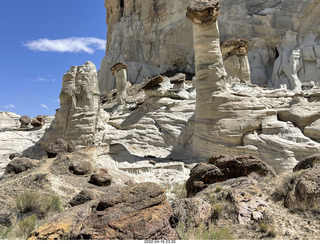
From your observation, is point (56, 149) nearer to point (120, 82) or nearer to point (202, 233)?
point (202, 233)

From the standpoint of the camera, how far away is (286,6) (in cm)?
2725

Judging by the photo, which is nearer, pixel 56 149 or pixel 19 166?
pixel 19 166

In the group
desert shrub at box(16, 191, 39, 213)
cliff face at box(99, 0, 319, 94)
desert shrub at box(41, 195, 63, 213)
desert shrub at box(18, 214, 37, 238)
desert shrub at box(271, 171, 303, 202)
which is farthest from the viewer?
cliff face at box(99, 0, 319, 94)

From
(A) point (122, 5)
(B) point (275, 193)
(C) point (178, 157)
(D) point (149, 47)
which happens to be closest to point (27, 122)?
(C) point (178, 157)

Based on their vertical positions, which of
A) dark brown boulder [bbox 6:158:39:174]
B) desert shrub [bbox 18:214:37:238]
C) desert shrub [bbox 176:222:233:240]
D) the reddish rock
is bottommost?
desert shrub [bbox 18:214:37:238]

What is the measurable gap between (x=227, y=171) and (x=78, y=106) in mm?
7856

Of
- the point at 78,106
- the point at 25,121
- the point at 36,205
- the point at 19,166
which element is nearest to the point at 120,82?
the point at 25,121

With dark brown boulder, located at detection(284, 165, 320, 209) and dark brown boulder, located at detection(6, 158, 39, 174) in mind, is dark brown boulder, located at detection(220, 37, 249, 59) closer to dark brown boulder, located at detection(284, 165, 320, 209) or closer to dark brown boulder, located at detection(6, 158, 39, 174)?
dark brown boulder, located at detection(6, 158, 39, 174)

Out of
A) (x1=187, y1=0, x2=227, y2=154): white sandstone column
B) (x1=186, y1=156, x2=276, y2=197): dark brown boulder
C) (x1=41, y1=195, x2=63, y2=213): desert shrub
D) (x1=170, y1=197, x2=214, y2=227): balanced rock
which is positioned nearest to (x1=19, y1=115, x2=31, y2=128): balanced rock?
(x1=187, y1=0, x2=227, y2=154): white sandstone column

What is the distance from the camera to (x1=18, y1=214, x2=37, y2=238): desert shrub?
394cm

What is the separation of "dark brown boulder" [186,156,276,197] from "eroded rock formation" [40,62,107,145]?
6618 millimetres

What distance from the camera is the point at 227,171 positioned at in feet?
20.1

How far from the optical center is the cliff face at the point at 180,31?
88.7ft

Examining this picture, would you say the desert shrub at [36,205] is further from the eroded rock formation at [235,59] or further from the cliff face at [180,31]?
the cliff face at [180,31]
